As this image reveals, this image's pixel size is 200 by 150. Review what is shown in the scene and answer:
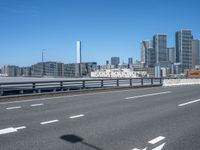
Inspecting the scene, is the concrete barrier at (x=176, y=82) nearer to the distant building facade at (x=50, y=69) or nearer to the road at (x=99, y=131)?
the road at (x=99, y=131)

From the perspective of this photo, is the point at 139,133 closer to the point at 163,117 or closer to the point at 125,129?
the point at 125,129

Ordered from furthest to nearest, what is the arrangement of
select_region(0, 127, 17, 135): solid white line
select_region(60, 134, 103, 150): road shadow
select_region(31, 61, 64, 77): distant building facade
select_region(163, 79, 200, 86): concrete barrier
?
select_region(31, 61, 64, 77): distant building facade < select_region(163, 79, 200, 86): concrete barrier < select_region(0, 127, 17, 135): solid white line < select_region(60, 134, 103, 150): road shadow

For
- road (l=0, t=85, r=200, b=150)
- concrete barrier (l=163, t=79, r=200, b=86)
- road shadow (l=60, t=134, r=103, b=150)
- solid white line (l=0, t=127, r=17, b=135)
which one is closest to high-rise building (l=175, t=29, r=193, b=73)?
concrete barrier (l=163, t=79, r=200, b=86)

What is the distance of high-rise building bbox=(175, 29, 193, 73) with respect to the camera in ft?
568

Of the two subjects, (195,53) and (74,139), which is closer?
(74,139)

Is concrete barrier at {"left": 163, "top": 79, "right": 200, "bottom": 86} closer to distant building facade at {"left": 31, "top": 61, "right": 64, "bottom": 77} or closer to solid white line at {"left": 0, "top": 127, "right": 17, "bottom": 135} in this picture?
solid white line at {"left": 0, "top": 127, "right": 17, "bottom": 135}

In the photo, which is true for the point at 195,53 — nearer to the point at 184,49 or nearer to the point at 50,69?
the point at 184,49

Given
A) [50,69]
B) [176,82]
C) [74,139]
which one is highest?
[50,69]

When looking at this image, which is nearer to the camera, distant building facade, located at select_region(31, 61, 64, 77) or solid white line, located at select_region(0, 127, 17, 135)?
solid white line, located at select_region(0, 127, 17, 135)

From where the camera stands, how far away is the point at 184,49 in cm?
17988

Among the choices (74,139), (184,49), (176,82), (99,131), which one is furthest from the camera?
(184,49)

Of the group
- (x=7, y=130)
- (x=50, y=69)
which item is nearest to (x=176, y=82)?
(x=7, y=130)

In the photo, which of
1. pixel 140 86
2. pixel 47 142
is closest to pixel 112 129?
pixel 47 142

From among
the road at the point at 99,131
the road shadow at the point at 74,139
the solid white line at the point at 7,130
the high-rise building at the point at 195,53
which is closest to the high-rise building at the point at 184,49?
the high-rise building at the point at 195,53
